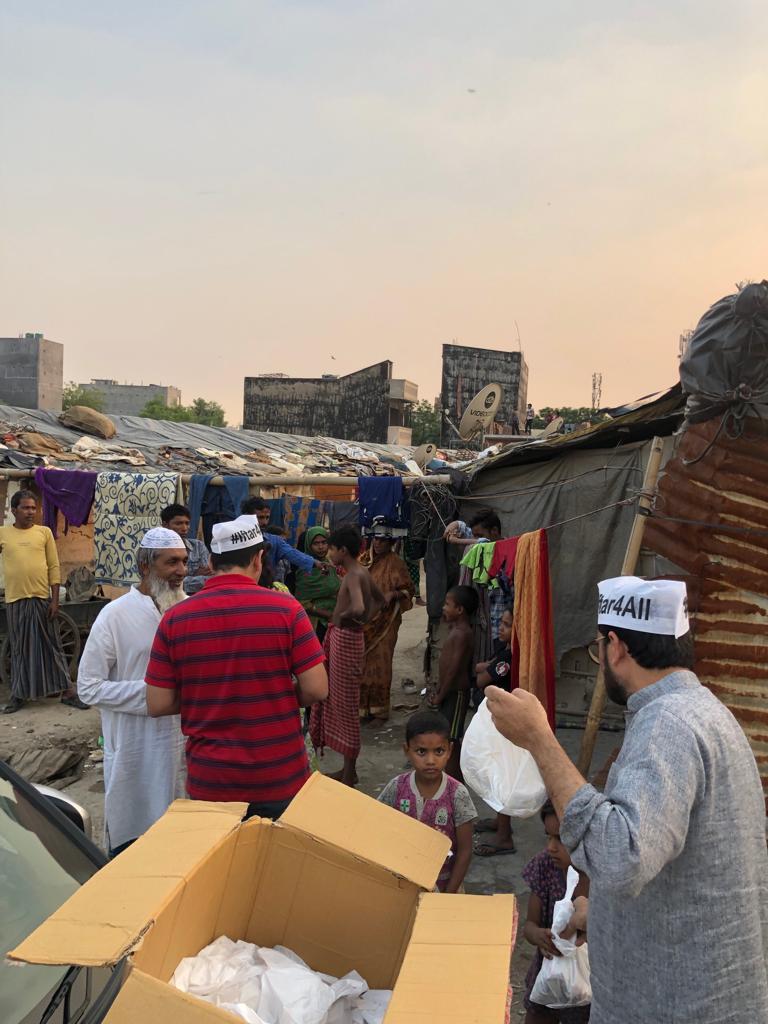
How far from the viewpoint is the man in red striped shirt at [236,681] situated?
2957 mm

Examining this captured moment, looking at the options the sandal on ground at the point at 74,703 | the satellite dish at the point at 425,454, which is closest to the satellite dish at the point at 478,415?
the satellite dish at the point at 425,454

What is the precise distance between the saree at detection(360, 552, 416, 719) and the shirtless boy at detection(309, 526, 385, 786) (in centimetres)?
164

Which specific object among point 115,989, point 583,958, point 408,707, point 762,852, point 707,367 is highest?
point 707,367

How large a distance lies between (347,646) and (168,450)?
7615 mm

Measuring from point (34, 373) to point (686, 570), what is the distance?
1189 inches

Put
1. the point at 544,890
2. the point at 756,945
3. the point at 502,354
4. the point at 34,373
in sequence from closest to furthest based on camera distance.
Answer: the point at 756,945
the point at 544,890
the point at 34,373
the point at 502,354

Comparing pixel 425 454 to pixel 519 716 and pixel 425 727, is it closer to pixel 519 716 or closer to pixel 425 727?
pixel 425 727

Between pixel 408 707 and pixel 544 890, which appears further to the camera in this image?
pixel 408 707

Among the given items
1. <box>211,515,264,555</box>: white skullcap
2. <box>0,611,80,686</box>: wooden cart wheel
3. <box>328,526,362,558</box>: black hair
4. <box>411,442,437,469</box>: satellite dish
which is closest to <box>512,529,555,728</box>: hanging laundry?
<box>328,526,362,558</box>: black hair

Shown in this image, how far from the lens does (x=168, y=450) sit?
12422mm

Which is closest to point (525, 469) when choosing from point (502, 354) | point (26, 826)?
point (26, 826)

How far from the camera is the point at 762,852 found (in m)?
1.77

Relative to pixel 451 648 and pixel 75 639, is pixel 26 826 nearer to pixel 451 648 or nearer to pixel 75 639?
pixel 451 648

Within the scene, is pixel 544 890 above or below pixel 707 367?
below
